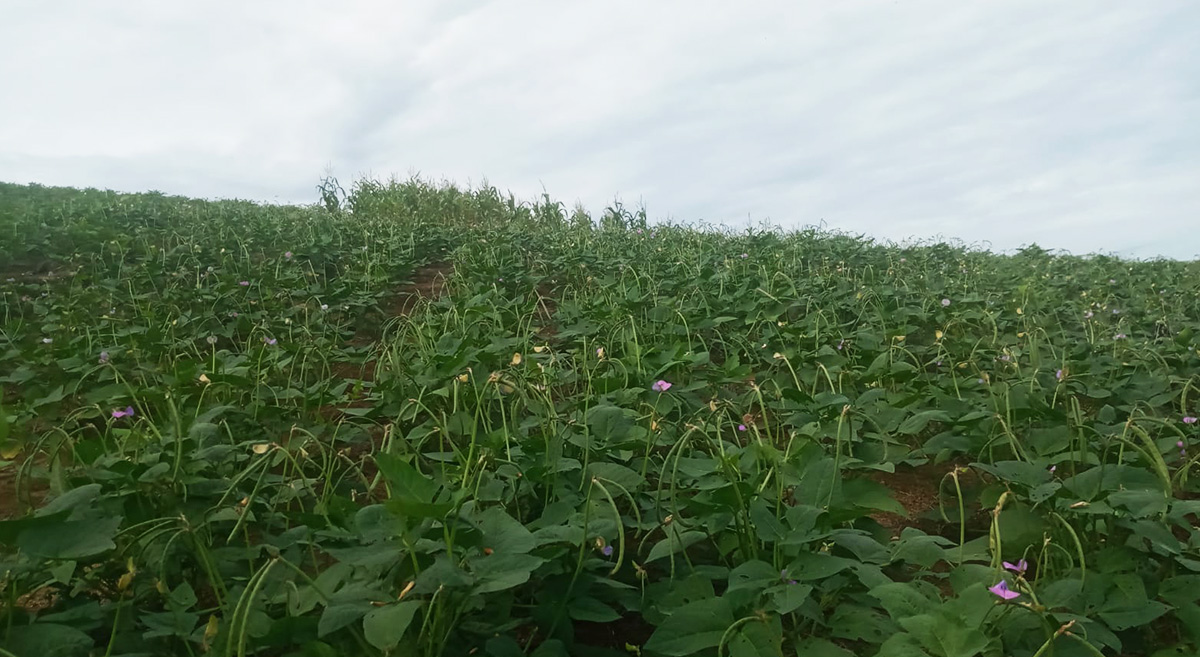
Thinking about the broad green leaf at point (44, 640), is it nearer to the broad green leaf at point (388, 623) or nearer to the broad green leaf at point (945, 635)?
the broad green leaf at point (388, 623)

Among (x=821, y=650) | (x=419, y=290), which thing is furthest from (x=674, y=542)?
(x=419, y=290)

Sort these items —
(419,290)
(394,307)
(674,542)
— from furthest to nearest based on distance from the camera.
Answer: (419,290), (394,307), (674,542)

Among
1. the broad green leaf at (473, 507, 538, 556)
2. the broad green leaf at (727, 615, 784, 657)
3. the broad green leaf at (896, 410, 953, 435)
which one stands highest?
the broad green leaf at (896, 410, 953, 435)

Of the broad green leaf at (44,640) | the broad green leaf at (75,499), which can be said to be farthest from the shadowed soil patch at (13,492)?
the broad green leaf at (44,640)

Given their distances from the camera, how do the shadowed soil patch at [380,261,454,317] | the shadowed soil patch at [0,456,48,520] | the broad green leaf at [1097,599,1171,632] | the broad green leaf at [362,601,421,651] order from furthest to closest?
the shadowed soil patch at [380,261,454,317] → the shadowed soil patch at [0,456,48,520] → the broad green leaf at [1097,599,1171,632] → the broad green leaf at [362,601,421,651]

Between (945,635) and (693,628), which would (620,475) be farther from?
(945,635)

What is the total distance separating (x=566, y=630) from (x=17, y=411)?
1.93 m

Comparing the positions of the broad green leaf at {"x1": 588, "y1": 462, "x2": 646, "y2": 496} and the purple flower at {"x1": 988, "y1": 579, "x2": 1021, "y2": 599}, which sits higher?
the broad green leaf at {"x1": 588, "y1": 462, "x2": 646, "y2": 496}

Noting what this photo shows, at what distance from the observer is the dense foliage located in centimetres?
117

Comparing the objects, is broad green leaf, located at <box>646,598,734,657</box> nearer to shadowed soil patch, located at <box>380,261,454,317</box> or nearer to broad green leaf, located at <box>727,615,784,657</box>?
broad green leaf, located at <box>727,615,784,657</box>

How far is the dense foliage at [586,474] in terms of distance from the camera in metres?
1.17

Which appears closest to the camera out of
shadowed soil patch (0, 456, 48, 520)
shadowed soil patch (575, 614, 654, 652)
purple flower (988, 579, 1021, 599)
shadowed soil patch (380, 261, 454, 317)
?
purple flower (988, 579, 1021, 599)

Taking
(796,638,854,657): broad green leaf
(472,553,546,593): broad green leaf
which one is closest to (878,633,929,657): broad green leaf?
(796,638,854,657): broad green leaf

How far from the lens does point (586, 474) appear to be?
1570 millimetres
